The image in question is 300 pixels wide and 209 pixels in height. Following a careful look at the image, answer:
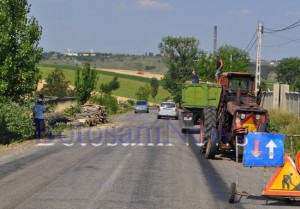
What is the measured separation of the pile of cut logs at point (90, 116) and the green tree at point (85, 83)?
1563 cm

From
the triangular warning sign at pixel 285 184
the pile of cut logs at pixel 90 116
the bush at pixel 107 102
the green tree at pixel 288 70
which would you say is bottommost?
the bush at pixel 107 102

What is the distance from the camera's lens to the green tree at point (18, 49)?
2553 cm

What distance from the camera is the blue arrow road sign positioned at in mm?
10219

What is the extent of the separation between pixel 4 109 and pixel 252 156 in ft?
48.5

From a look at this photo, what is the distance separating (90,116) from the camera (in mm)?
33969

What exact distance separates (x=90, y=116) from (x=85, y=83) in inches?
714

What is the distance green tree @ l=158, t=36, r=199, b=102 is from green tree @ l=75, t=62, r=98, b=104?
48.7m

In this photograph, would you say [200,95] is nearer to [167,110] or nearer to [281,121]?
[281,121]

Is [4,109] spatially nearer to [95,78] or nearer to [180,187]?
[180,187]

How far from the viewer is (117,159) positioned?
1647cm

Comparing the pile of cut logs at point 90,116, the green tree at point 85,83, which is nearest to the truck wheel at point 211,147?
the pile of cut logs at point 90,116

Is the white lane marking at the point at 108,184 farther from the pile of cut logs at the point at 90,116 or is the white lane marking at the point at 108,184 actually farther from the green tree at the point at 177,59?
the green tree at the point at 177,59

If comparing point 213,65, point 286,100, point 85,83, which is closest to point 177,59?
point 213,65

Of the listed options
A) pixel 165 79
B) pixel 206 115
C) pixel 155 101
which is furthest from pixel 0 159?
pixel 155 101
